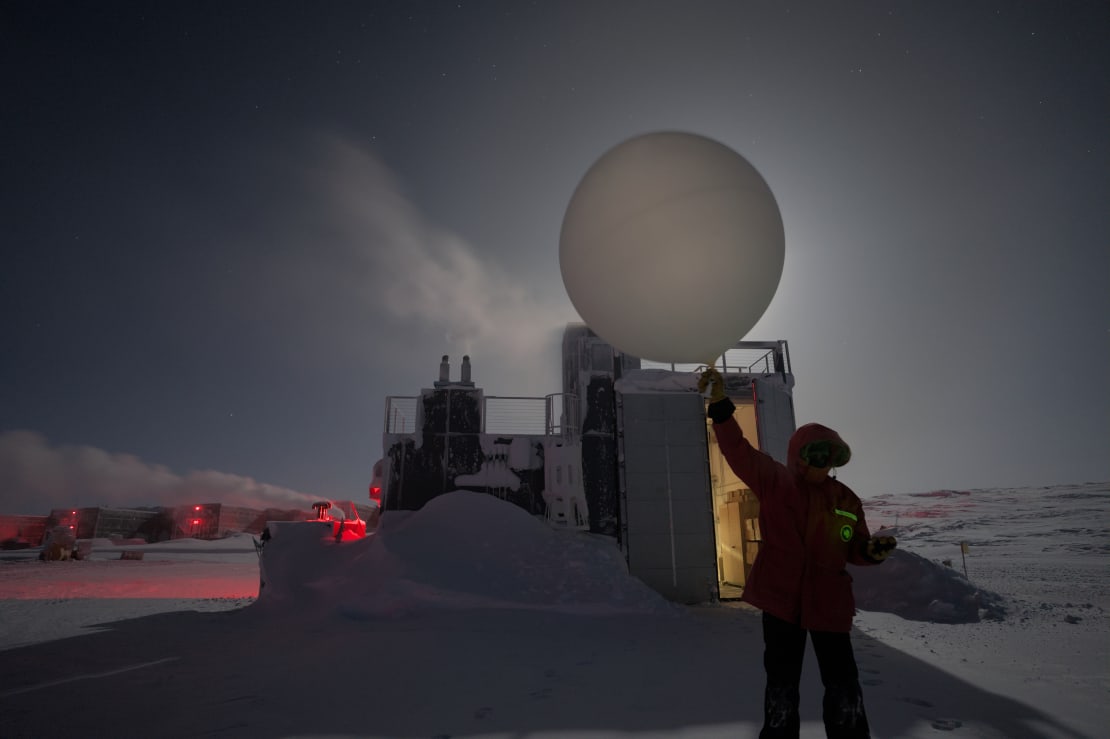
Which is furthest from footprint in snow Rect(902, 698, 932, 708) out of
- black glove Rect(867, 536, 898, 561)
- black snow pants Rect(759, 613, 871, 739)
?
black glove Rect(867, 536, 898, 561)

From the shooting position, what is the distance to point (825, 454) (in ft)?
9.01

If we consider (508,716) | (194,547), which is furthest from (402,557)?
(194,547)

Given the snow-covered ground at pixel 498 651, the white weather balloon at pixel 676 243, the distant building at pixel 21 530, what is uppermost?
the white weather balloon at pixel 676 243

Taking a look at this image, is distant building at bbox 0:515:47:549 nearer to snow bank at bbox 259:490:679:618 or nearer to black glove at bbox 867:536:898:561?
snow bank at bbox 259:490:679:618

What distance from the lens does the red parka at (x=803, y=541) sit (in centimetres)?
259

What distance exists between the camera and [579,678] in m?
5.15

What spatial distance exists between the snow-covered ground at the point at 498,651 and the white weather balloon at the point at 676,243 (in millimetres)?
2953

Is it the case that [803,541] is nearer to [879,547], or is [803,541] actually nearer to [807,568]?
[807,568]

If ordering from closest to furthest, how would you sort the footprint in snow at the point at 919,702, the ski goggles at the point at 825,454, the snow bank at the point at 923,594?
1. the ski goggles at the point at 825,454
2. the footprint in snow at the point at 919,702
3. the snow bank at the point at 923,594

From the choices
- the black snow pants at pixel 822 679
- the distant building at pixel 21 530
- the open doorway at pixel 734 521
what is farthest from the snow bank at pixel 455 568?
the distant building at pixel 21 530

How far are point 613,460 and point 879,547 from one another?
31.5 feet

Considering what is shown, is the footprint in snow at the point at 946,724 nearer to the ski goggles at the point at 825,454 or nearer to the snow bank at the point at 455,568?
the ski goggles at the point at 825,454

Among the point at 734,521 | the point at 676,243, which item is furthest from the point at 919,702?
the point at 734,521

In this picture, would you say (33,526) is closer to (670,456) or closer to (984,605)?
(670,456)
